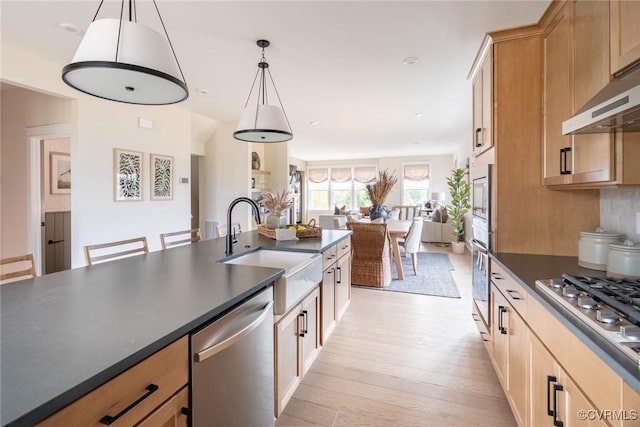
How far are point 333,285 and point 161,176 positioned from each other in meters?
3.22

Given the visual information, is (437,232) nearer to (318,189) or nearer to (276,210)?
(318,189)

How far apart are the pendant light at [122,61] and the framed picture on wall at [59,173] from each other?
3679 millimetres

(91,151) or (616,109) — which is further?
(91,151)

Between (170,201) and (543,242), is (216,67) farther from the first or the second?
(543,242)

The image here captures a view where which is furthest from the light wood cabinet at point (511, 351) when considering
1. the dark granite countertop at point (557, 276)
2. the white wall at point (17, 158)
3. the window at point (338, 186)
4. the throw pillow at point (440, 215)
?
the window at point (338, 186)

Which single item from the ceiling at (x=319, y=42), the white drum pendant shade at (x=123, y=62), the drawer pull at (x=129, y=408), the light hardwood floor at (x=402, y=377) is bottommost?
the light hardwood floor at (x=402, y=377)

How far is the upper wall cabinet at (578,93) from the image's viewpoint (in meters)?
1.36

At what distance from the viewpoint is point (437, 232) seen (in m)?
7.69

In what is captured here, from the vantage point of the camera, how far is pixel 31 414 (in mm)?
527

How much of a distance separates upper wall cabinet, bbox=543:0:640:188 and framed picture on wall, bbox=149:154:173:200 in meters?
4.45

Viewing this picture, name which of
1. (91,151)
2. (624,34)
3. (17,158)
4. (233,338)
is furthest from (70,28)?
(624,34)

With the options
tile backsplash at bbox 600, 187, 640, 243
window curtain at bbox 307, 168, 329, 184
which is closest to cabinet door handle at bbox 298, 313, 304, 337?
tile backsplash at bbox 600, 187, 640, 243

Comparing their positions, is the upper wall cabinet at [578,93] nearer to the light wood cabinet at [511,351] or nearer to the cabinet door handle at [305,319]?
the light wood cabinet at [511,351]

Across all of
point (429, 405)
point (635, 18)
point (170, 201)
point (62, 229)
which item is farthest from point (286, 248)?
point (62, 229)
